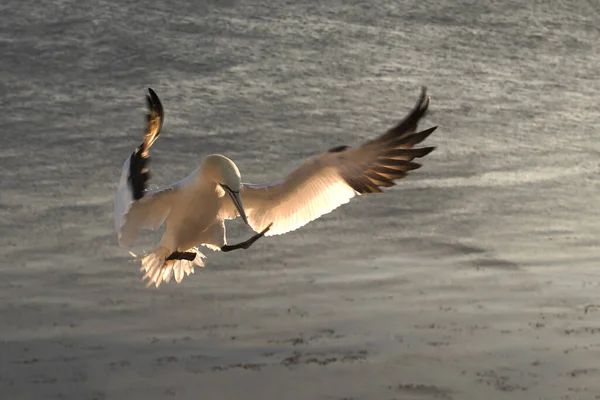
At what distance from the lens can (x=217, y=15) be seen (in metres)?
16.7

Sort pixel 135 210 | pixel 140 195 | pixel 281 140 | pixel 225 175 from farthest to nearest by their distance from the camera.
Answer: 1. pixel 281 140
2. pixel 135 210
3. pixel 225 175
4. pixel 140 195

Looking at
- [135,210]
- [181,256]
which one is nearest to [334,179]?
[181,256]

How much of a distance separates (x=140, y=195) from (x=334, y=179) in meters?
1.33

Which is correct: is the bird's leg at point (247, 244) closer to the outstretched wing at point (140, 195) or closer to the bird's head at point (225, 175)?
the bird's head at point (225, 175)

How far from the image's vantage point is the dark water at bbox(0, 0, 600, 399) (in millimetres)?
9625

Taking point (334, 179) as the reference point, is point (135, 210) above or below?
below

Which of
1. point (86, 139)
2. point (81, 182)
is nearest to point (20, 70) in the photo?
point (86, 139)

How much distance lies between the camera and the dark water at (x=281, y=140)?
9625mm

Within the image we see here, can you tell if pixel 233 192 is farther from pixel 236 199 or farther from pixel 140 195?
pixel 140 195

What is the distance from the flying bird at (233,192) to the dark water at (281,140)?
3.29ft

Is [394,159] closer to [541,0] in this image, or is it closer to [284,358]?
[284,358]

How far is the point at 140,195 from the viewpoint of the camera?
721 centimetres

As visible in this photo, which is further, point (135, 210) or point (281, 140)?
point (281, 140)

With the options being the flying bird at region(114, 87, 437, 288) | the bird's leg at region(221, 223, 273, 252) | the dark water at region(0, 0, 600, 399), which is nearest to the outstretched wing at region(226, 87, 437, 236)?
the flying bird at region(114, 87, 437, 288)
